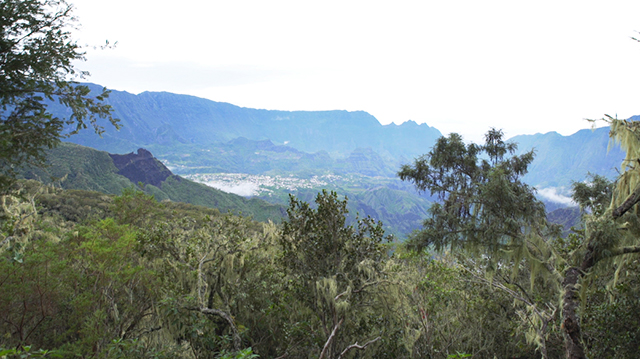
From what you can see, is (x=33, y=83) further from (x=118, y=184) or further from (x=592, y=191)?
(x=118, y=184)

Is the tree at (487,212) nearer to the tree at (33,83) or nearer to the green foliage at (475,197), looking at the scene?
the green foliage at (475,197)

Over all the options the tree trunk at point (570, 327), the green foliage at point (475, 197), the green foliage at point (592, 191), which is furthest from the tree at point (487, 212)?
the green foliage at point (592, 191)

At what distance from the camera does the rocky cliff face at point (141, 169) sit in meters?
145

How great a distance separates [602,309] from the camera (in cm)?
614

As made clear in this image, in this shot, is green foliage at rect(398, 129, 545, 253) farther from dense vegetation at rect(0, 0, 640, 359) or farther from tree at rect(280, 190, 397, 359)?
tree at rect(280, 190, 397, 359)

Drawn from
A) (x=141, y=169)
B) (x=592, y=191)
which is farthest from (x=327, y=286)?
(x=141, y=169)

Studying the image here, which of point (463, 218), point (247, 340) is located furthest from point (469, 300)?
point (247, 340)

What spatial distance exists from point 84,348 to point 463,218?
8.62 meters

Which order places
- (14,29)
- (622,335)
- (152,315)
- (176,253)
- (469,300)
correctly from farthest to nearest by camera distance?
(469,300) < (152,315) < (176,253) < (622,335) < (14,29)

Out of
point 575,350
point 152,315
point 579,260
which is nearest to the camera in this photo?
point 575,350

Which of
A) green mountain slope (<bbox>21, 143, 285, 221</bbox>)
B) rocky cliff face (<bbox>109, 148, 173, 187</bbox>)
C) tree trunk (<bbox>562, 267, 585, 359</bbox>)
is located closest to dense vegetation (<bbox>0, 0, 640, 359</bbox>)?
tree trunk (<bbox>562, 267, 585, 359</bbox>)

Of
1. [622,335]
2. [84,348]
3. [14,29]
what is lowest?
[84,348]

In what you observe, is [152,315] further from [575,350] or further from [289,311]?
[575,350]

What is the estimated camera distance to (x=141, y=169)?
→ 5896 inches
